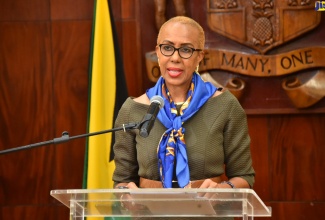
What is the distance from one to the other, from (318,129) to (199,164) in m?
2.05

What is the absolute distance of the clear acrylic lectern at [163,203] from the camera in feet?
8.27

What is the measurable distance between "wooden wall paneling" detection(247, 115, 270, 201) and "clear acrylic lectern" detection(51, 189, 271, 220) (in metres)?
2.37

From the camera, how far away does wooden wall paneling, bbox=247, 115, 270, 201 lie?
4.96 metres

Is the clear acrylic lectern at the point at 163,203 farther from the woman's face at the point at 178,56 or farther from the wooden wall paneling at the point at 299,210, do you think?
the wooden wall paneling at the point at 299,210

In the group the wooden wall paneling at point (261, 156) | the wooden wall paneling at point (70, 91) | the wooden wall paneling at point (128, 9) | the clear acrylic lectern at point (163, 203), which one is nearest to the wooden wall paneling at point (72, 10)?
the wooden wall paneling at point (70, 91)

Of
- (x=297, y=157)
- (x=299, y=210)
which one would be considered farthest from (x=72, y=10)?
(x=299, y=210)

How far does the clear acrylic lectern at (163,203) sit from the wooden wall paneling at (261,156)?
7.77 ft

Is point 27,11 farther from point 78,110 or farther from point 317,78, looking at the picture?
point 317,78

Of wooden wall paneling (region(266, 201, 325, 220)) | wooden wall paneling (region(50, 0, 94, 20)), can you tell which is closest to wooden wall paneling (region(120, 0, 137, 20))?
wooden wall paneling (region(50, 0, 94, 20))

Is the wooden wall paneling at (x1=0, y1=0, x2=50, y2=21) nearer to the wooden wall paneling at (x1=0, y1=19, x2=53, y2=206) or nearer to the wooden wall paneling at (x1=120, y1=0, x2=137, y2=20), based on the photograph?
the wooden wall paneling at (x1=0, y1=19, x2=53, y2=206)

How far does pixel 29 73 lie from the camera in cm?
511

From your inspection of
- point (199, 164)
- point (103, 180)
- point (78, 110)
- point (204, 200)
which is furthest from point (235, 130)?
point (78, 110)

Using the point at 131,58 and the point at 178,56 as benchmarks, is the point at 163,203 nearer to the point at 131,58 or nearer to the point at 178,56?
the point at 178,56

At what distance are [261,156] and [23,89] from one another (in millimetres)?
1559
